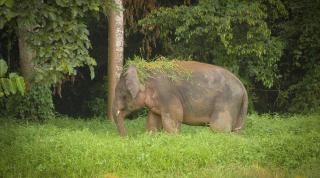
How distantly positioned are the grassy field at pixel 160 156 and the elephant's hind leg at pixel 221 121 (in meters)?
1.71

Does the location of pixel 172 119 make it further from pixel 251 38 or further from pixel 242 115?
pixel 251 38

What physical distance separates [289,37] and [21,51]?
8057 millimetres

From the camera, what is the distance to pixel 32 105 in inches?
663

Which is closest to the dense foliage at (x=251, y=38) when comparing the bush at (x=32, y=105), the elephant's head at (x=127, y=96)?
the bush at (x=32, y=105)

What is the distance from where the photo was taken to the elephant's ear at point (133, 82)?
1300 cm

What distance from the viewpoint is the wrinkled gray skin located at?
13.2m

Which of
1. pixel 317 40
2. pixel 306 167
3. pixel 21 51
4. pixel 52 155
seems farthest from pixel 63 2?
pixel 317 40

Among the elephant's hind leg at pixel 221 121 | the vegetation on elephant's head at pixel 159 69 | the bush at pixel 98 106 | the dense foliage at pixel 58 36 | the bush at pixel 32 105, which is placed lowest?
the bush at pixel 98 106

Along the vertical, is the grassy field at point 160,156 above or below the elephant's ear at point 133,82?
below

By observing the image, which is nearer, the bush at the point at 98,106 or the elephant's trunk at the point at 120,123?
the elephant's trunk at the point at 120,123

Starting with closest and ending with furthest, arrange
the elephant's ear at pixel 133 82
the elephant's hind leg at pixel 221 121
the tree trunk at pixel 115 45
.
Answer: the elephant's ear at pixel 133 82, the elephant's hind leg at pixel 221 121, the tree trunk at pixel 115 45

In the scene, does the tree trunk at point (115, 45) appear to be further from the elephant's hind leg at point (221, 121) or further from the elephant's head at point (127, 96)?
the elephant's hind leg at point (221, 121)

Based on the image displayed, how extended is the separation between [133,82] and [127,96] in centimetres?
46

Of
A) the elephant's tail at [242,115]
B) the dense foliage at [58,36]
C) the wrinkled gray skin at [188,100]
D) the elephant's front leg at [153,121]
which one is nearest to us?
the dense foliage at [58,36]
